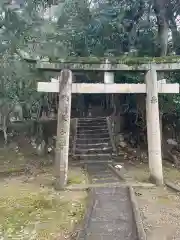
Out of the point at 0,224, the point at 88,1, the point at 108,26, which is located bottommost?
the point at 0,224

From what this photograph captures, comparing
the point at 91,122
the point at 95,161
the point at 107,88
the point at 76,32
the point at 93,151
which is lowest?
the point at 95,161

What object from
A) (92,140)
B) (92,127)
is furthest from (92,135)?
(92,127)

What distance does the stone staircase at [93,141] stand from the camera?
14.8m

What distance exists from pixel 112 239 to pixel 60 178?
13.1 feet

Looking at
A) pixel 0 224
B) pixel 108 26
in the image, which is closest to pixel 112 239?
pixel 0 224

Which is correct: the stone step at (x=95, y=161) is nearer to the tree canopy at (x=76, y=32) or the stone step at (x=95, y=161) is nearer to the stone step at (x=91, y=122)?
the stone step at (x=91, y=122)

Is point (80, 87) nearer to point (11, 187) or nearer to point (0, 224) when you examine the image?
point (11, 187)

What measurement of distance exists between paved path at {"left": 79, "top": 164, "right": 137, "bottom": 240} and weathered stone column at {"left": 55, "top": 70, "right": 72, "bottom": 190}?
1.02 meters

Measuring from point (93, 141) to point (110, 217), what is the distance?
882 cm

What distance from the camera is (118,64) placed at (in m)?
9.77

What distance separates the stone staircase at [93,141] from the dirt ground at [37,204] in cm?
196

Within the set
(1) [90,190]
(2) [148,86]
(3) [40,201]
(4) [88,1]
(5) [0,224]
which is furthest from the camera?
(4) [88,1]

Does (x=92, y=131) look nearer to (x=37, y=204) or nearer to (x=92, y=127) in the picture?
(x=92, y=127)

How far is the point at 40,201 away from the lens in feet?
27.5
